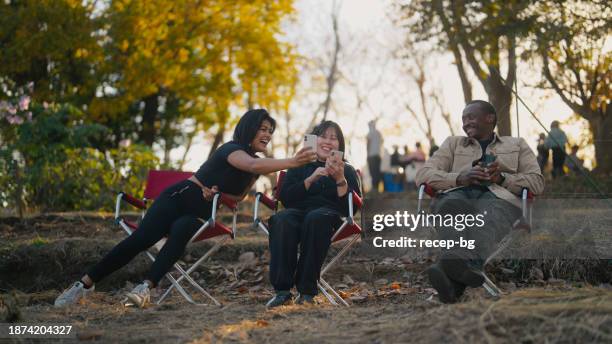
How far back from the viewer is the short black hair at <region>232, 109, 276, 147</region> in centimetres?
536

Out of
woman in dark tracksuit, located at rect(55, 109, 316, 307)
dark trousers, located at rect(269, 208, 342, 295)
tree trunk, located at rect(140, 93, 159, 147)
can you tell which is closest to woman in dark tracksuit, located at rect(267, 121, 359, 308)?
dark trousers, located at rect(269, 208, 342, 295)

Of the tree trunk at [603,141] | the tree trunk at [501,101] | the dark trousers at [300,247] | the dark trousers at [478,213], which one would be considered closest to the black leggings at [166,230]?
the dark trousers at [300,247]

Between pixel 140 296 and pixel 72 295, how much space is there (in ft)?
1.54

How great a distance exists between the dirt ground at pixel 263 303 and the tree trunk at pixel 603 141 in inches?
124

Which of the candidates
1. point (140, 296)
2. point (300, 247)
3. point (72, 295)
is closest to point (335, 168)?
point (300, 247)

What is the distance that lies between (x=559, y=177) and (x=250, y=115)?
7.48m

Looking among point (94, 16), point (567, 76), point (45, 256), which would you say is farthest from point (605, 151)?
point (94, 16)

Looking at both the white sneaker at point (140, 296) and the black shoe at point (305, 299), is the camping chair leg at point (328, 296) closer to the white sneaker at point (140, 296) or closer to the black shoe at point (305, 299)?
the black shoe at point (305, 299)

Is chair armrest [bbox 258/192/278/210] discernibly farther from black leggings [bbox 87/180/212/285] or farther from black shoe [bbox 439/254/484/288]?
black shoe [bbox 439/254/484/288]

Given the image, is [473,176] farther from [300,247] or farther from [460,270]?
[300,247]

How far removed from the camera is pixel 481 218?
186 inches

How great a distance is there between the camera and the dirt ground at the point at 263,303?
324 centimetres

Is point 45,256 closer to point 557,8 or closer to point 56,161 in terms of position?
point 56,161

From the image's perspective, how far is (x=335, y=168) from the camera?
5.10 metres
